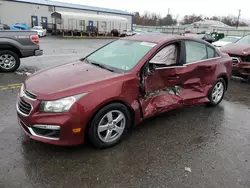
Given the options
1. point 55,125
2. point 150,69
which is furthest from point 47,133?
point 150,69

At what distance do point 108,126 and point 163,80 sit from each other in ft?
4.18

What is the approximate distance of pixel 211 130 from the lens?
3998 millimetres

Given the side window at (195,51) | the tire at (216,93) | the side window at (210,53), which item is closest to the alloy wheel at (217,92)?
the tire at (216,93)

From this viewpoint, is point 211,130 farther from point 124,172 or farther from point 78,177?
point 78,177

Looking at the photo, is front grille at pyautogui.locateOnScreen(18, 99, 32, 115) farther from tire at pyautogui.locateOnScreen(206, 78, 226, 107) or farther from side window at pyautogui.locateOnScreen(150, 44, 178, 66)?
tire at pyautogui.locateOnScreen(206, 78, 226, 107)

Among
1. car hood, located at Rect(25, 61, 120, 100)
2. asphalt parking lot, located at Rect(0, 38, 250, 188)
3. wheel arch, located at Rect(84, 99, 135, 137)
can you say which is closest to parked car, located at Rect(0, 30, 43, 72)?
asphalt parking lot, located at Rect(0, 38, 250, 188)

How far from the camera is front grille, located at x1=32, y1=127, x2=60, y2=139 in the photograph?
9.23 feet

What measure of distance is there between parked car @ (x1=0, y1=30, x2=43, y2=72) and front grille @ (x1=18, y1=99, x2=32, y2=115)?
5144 millimetres

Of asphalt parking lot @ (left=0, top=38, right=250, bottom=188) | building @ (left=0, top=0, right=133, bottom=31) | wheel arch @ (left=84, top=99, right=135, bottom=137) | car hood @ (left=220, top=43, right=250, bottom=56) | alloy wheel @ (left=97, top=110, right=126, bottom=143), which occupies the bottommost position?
asphalt parking lot @ (left=0, top=38, right=250, bottom=188)

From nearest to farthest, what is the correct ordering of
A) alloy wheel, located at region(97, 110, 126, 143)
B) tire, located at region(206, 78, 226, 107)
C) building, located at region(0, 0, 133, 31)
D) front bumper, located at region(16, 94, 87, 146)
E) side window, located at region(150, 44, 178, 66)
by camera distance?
front bumper, located at region(16, 94, 87, 146), alloy wheel, located at region(97, 110, 126, 143), side window, located at region(150, 44, 178, 66), tire, located at region(206, 78, 226, 107), building, located at region(0, 0, 133, 31)

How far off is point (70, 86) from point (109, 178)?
1256 millimetres

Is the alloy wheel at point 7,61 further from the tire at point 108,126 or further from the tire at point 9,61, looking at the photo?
the tire at point 108,126

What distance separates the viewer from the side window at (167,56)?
12.2 ft

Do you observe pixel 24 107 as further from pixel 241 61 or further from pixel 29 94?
pixel 241 61
